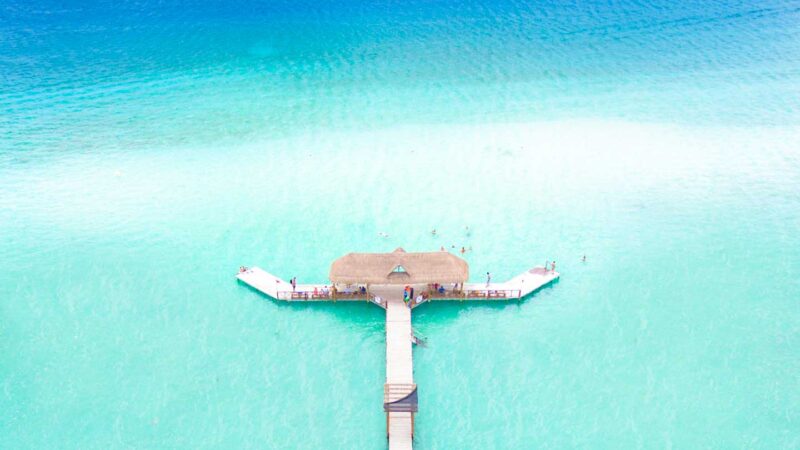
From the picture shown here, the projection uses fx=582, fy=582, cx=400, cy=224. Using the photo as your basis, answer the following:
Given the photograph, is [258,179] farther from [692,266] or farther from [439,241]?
[692,266]

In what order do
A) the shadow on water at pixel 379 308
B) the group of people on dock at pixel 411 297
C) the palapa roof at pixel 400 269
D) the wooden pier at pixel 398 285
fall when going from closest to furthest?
the wooden pier at pixel 398 285 → the palapa roof at pixel 400 269 → the group of people on dock at pixel 411 297 → the shadow on water at pixel 379 308

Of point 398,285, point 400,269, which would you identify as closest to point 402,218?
point 398,285

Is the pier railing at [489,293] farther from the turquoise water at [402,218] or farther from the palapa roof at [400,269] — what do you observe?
the palapa roof at [400,269]

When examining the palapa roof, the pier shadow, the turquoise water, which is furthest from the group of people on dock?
the palapa roof

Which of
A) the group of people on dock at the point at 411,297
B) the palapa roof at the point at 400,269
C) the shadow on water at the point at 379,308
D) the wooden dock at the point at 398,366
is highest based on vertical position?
the palapa roof at the point at 400,269

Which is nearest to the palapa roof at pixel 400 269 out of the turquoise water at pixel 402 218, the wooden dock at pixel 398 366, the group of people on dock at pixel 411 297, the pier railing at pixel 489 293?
the group of people on dock at pixel 411 297

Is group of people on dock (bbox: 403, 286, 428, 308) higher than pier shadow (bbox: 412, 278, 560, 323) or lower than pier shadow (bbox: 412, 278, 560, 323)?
higher

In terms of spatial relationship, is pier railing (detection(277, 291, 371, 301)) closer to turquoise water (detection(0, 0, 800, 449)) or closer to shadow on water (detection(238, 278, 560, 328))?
shadow on water (detection(238, 278, 560, 328))

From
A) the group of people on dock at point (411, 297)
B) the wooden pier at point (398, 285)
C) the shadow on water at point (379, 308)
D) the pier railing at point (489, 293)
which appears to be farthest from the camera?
the pier railing at point (489, 293)
